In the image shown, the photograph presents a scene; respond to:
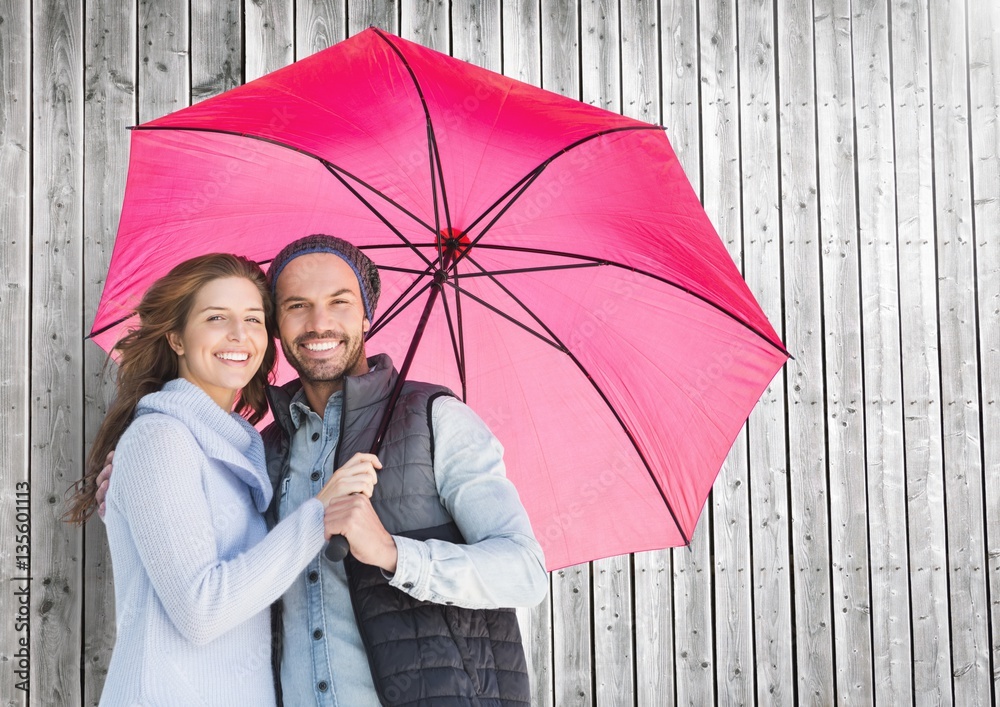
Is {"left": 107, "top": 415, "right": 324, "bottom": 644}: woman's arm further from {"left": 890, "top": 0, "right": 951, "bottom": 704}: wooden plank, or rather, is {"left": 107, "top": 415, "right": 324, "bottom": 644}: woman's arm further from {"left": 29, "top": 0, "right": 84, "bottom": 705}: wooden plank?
{"left": 890, "top": 0, "right": 951, "bottom": 704}: wooden plank

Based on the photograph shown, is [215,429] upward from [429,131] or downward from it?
Result: downward

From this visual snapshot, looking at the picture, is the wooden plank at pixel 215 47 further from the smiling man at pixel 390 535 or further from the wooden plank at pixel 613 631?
the wooden plank at pixel 613 631

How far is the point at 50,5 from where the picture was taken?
3092 mm

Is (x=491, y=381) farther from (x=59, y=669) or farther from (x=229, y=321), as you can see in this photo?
(x=59, y=669)

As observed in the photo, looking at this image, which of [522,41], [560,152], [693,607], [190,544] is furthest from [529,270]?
[693,607]

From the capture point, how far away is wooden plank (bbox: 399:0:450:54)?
10.5 feet

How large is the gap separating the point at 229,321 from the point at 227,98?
1.77 ft

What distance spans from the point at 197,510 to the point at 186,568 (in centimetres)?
11

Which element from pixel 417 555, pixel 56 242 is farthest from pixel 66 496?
pixel 417 555

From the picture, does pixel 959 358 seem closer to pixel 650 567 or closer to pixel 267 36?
pixel 650 567

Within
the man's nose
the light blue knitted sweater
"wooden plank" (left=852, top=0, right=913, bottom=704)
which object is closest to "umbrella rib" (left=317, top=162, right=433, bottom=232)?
the man's nose

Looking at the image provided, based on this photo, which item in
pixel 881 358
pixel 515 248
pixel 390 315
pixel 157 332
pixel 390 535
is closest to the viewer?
pixel 390 535

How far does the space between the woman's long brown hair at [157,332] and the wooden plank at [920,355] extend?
2694 millimetres

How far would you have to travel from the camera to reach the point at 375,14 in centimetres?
320
